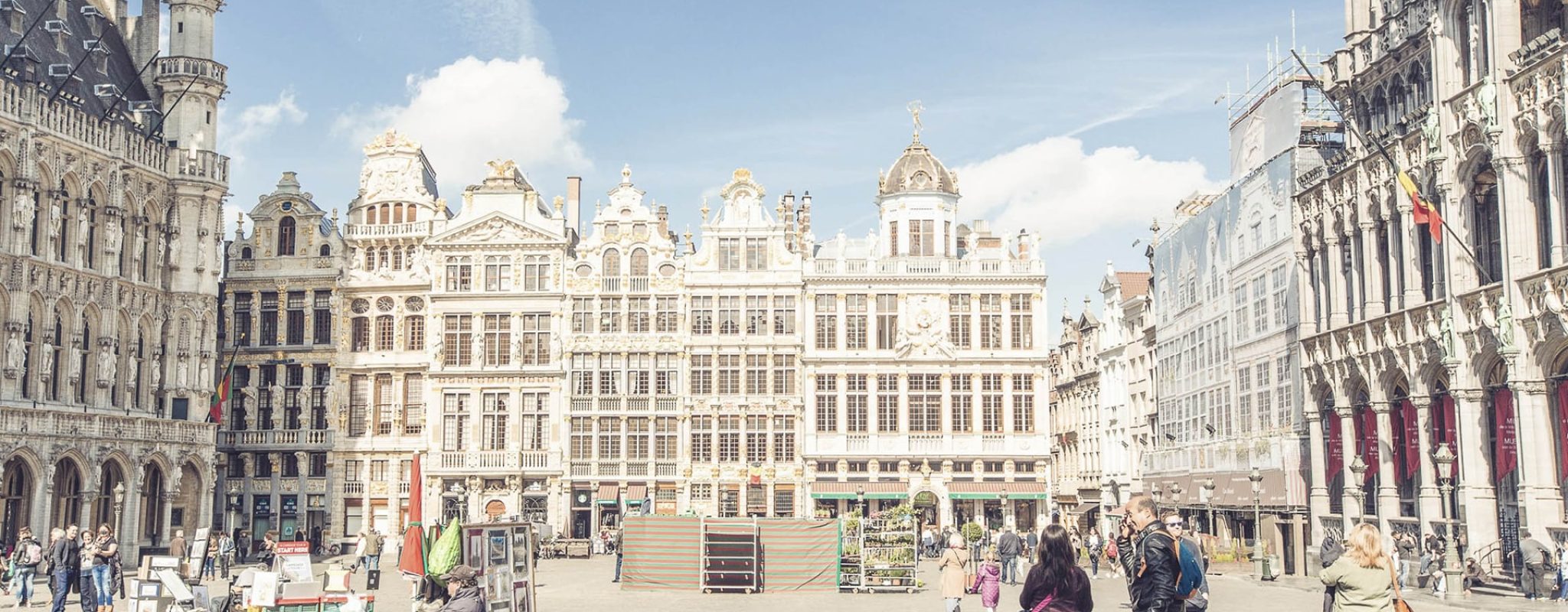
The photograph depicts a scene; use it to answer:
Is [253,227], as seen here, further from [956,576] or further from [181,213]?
[956,576]

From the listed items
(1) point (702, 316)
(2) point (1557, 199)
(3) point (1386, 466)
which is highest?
(1) point (702, 316)

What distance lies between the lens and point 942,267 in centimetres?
5175

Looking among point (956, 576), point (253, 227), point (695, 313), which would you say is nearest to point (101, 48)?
point (253, 227)

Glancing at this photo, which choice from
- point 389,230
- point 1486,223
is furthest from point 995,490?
point 1486,223

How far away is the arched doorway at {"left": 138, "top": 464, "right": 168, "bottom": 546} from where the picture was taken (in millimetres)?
45688

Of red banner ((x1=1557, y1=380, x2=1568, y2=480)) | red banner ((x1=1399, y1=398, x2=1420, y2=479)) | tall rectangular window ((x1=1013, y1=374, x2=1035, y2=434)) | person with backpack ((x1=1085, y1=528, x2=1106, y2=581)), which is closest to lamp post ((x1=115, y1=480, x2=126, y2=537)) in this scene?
person with backpack ((x1=1085, y1=528, x2=1106, y2=581))

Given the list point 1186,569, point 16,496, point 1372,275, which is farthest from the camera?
point 16,496

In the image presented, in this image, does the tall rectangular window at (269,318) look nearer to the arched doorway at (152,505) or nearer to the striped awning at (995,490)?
the arched doorway at (152,505)

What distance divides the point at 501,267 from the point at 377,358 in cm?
520

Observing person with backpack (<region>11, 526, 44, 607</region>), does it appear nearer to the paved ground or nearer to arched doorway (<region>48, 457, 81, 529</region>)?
the paved ground

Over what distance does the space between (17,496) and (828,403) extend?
24128 millimetres

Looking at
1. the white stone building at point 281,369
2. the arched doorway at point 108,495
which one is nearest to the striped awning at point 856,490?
the white stone building at point 281,369

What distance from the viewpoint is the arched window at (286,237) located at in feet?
175

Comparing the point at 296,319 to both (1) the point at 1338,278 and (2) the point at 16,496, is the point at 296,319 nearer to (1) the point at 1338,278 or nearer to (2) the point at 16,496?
(2) the point at 16,496
